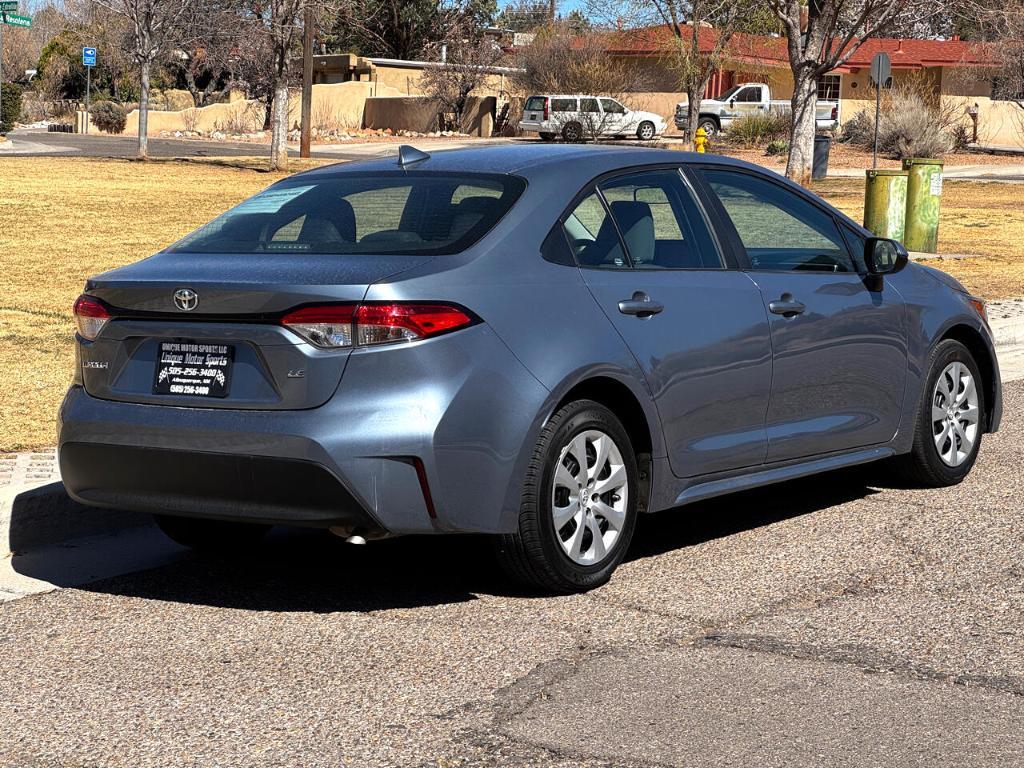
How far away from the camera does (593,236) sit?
608cm

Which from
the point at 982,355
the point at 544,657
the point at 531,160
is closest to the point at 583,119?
the point at 982,355

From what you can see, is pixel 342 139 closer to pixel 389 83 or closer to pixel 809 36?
pixel 389 83

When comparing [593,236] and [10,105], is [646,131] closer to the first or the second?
[10,105]

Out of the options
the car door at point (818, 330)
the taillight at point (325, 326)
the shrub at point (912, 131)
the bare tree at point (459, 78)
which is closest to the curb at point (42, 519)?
the taillight at point (325, 326)

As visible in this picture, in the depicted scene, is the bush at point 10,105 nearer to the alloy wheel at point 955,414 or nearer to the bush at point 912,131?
the bush at point 912,131

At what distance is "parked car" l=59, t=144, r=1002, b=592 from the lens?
5176 millimetres

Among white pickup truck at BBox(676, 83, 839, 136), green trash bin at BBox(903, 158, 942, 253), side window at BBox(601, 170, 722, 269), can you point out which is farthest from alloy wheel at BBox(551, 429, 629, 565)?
white pickup truck at BBox(676, 83, 839, 136)

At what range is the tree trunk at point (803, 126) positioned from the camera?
1344 inches

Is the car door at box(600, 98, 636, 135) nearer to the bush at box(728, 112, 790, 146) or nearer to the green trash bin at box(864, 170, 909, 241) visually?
the bush at box(728, 112, 790, 146)

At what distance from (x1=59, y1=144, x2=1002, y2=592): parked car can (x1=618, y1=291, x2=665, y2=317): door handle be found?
1cm

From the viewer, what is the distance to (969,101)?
198ft

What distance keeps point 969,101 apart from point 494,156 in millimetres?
57629

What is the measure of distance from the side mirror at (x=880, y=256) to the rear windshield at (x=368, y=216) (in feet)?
6.26

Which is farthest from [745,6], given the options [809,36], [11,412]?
[11,412]
